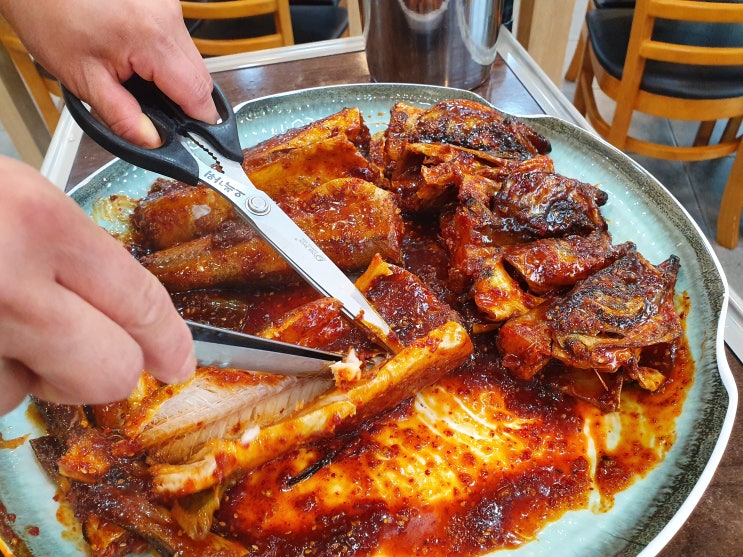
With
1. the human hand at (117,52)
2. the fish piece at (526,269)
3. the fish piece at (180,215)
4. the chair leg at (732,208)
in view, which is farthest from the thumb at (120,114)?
the chair leg at (732,208)

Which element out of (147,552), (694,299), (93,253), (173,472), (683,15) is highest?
(93,253)

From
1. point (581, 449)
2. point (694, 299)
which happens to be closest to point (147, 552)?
point (581, 449)

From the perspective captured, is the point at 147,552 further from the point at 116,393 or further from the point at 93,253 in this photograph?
the point at 93,253

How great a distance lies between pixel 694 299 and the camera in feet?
4.30

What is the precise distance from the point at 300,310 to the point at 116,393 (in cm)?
62

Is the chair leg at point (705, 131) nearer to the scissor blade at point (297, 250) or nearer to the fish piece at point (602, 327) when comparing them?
the fish piece at point (602, 327)

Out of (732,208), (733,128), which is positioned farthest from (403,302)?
(733,128)

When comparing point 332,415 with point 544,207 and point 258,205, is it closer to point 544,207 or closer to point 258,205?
point 258,205

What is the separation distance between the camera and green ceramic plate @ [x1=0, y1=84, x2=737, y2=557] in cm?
101

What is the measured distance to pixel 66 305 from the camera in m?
0.52

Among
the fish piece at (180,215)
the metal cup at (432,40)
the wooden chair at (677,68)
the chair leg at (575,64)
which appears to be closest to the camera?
the fish piece at (180,215)

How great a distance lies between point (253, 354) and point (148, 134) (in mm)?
590

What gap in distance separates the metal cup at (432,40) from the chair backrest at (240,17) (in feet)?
3.27

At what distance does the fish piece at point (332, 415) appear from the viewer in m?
1.02
